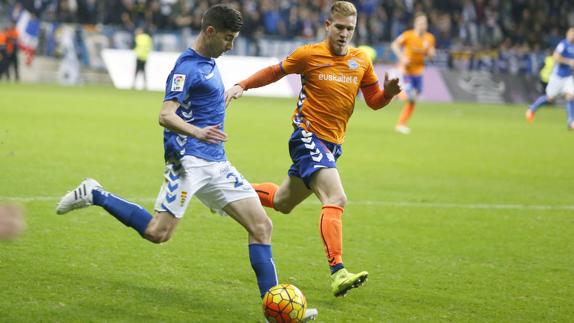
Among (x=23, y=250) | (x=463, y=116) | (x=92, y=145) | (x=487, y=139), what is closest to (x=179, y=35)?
(x=463, y=116)

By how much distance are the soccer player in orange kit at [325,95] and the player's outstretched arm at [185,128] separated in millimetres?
1232

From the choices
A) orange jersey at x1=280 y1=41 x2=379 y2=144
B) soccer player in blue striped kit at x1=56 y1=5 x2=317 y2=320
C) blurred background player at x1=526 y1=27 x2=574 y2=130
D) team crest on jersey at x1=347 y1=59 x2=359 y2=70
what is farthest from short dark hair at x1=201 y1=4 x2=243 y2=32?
blurred background player at x1=526 y1=27 x2=574 y2=130

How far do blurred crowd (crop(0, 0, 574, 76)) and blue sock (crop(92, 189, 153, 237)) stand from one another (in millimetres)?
28106

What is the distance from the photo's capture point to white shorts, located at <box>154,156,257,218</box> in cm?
611

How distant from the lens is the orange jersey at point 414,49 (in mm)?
21438

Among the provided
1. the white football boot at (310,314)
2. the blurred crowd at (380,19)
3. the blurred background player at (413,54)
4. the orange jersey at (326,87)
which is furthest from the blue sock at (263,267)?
the blurred crowd at (380,19)

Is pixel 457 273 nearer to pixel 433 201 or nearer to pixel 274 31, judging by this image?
pixel 433 201

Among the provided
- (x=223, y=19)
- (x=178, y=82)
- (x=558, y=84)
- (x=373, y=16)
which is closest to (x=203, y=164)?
(x=178, y=82)

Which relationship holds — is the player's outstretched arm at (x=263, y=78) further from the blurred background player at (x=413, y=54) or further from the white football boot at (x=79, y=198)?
the blurred background player at (x=413, y=54)

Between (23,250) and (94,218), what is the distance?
181cm

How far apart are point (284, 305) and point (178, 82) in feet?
5.24

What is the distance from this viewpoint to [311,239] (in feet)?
29.3

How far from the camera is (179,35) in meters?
34.2

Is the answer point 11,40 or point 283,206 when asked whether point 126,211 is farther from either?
point 11,40
